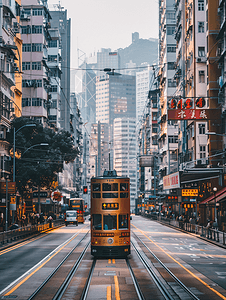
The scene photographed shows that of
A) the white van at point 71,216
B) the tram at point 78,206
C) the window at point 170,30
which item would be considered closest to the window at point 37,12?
the window at point 170,30

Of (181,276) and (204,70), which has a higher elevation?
(204,70)

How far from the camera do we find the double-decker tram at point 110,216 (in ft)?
86.0

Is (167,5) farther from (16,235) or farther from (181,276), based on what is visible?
(181,276)

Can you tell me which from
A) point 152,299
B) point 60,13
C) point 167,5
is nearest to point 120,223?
point 152,299

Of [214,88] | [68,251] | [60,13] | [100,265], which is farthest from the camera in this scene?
[60,13]

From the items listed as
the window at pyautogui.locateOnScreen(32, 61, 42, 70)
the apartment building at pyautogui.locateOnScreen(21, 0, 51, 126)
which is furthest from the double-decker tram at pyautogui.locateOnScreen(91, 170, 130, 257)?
the window at pyautogui.locateOnScreen(32, 61, 42, 70)

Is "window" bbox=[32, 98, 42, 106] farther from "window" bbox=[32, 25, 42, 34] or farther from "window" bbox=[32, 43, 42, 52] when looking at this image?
"window" bbox=[32, 25, 42, 34]

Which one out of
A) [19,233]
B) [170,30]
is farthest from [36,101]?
[19,233]

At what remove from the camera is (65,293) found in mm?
16609

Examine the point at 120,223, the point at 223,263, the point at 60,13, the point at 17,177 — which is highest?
the point at 60,13

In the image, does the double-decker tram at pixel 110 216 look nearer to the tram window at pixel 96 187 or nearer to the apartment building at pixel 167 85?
the tram window at pixel 96 187

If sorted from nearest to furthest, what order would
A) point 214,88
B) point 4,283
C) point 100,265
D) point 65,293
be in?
1. point 65,293
2. point 4,283
3. point 100,265
4. point 214,88

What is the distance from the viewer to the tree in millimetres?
56906

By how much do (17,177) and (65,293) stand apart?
4148cm
